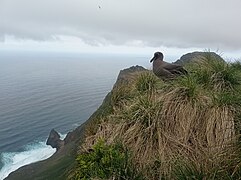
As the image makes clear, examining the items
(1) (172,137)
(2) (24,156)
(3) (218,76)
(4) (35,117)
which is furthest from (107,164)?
(4) (35,117)

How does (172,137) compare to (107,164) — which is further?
(172,137)

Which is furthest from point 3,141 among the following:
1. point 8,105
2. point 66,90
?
point 66,90

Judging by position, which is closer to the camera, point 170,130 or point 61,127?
point 170,130

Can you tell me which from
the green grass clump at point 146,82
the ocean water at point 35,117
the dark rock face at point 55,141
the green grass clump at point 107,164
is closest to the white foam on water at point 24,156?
the ocean water at point 35,117

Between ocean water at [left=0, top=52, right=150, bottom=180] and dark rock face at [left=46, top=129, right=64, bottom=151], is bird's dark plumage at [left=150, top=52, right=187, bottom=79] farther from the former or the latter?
dark rock face at [left=46, top=129, right=64, bottom=151]

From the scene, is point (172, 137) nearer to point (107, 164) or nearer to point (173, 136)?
point (173, 136)

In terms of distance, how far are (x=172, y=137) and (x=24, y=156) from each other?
170 feet

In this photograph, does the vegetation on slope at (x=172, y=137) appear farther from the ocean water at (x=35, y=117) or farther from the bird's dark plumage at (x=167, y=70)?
the ocean water at (x=35, y=117)

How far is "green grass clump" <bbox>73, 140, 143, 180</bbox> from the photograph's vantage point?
439 centimetres

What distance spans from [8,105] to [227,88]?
8132 centimetres

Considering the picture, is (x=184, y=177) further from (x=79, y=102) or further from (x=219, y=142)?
(x=79, y=102)

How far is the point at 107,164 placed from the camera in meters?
4.59

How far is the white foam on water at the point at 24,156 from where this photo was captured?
163 ft

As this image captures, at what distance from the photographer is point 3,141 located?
5856 cm
